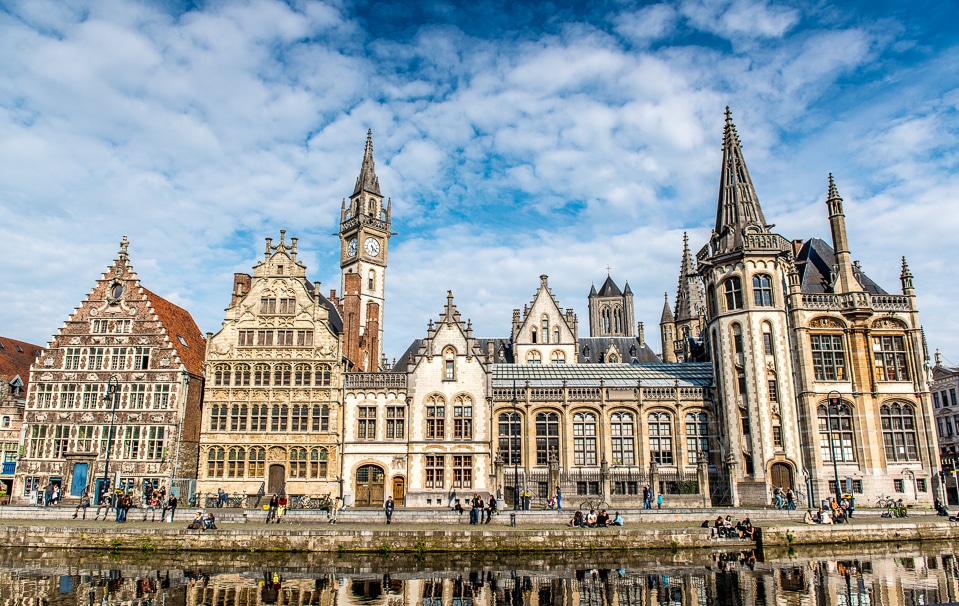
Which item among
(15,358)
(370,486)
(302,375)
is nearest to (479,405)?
(370,486)

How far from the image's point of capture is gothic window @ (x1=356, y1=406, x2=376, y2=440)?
4409 centimetres

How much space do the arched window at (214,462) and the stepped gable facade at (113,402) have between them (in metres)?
1.54

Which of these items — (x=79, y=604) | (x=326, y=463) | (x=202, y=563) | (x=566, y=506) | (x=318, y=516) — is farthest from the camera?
(x=326, y=463)

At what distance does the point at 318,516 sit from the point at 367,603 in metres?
13.8

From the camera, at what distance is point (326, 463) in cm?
4372

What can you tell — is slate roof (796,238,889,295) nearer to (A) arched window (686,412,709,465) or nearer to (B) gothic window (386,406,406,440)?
(A) arched window (686,412,709,465)

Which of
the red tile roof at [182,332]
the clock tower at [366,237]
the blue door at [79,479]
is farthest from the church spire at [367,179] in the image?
the blue door at [79,479]

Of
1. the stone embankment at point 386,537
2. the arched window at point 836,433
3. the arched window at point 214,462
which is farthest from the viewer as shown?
the arched window at point 214,462

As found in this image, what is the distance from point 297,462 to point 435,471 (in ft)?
29.9

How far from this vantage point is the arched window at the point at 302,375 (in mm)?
44844

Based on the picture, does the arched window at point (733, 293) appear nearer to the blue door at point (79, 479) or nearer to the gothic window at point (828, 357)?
the gothic window at point (828, 357)

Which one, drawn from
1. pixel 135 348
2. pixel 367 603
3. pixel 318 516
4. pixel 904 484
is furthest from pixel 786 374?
pixel 135 348

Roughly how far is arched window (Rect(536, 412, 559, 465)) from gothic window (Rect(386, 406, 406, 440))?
9.20m

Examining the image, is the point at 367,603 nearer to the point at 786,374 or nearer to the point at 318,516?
the point at 318,516
